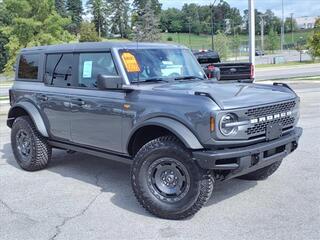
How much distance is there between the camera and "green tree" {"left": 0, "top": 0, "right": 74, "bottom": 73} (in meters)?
36.6

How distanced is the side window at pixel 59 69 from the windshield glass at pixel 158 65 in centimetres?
105

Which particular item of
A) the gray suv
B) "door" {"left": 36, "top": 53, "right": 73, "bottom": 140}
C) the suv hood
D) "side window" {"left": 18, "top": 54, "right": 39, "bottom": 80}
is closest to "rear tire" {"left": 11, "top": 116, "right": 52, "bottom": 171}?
the gray suv

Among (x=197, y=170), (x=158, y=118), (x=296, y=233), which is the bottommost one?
(x=296, y=233)

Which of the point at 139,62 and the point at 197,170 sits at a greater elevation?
the point at 139,62

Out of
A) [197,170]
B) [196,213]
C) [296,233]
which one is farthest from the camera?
[196,213]

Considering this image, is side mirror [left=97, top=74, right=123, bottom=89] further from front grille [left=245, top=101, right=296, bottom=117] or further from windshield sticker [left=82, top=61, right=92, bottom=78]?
front grille [left=245, top=101, right=296, bottom=117]

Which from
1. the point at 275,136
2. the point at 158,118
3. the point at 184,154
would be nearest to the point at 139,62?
the point at 158,118

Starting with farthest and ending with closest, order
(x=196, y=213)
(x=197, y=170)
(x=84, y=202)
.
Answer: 1. (x=84, y=202)
2. (x=196, y=213)
3. (x=197, y=170)

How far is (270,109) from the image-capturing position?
4902 mm

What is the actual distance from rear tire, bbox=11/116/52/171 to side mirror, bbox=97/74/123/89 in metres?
2.01

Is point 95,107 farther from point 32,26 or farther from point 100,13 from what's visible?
point 100,13

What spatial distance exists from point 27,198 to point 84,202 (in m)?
0.78

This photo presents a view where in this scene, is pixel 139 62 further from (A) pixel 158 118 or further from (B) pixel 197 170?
(B) pixel 197 170

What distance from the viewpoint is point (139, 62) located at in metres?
5.60
